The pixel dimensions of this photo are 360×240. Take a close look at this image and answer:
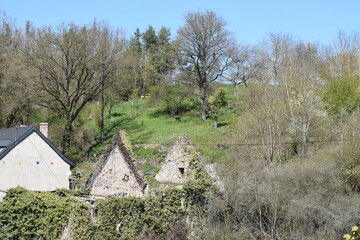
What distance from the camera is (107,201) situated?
20484mm

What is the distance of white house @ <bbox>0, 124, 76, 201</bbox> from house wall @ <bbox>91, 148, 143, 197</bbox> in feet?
12.8

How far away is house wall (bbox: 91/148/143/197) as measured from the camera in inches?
903

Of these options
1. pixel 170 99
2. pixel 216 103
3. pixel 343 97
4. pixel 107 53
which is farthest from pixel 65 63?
pixel 343 97

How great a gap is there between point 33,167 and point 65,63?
1343cm

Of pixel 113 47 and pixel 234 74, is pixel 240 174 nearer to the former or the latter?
pixel 113 47

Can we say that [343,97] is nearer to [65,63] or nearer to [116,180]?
[116,180]

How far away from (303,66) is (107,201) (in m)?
21.4

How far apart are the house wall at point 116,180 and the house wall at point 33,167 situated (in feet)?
13.0

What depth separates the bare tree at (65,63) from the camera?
35.7m

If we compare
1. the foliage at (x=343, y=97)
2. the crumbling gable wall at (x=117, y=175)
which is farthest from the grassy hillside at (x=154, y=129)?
the foliage at (x=343, y=97)

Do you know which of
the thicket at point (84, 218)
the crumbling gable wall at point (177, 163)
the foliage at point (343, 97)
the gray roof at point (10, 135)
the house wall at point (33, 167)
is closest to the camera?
the thicket at point (84, 218)

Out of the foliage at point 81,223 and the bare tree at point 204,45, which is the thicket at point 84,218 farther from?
the bare tree at point 204,45

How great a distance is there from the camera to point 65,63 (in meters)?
36.9

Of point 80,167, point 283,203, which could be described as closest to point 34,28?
point 80,167
